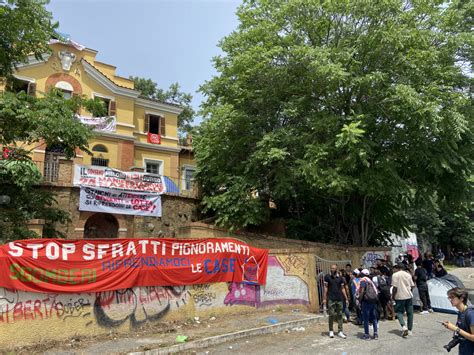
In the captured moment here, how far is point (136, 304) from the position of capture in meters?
9.08

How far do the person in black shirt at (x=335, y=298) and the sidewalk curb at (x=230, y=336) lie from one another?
1.27m

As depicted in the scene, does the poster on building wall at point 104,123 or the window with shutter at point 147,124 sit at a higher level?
the window with shutter at point 147,124

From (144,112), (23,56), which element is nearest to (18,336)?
(23,56)

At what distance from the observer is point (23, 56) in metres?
11.2

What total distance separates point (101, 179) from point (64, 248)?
8.81 m

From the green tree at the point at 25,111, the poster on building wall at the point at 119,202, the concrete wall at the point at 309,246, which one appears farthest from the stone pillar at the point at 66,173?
the concrete wall at the point at 309,246

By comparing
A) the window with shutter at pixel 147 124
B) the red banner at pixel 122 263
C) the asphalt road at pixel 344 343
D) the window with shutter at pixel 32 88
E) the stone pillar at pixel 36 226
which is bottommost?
the asphalt road at pixel 344 343

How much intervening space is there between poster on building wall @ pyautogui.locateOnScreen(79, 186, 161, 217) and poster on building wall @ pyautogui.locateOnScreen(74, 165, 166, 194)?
0.22 m

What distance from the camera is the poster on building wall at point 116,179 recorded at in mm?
16391

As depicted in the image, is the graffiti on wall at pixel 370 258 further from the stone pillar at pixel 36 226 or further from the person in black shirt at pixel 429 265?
the stone pillar at pixel 36 226

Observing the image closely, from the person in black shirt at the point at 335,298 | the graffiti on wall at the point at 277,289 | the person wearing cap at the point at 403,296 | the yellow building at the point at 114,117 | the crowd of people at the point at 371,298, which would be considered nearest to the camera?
the crowd of people at the point at 371,298

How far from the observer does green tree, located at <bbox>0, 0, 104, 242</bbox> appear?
32.0 feet

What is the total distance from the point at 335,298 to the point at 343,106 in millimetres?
8241

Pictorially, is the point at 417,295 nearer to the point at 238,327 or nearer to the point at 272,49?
the point at 238,327
